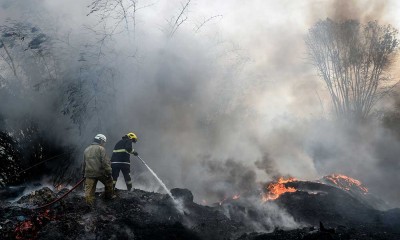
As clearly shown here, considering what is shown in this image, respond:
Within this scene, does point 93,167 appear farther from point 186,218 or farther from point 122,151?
point 186,218

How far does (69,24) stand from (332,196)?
466 inches

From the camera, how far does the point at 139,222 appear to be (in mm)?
7512

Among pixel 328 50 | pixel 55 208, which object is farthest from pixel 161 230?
pixel 328 50

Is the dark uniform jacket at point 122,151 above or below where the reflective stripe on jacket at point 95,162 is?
above

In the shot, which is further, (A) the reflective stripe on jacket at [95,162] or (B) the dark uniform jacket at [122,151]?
(B) the dark uniform jacket at [122,151]

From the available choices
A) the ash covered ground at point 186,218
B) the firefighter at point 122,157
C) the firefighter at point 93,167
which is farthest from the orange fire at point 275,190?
the firefighter at point 93,167

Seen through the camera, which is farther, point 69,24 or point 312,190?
point 69,24

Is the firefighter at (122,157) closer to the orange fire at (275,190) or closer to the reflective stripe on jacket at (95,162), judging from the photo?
the reflective stripe on jacket at (95,162)

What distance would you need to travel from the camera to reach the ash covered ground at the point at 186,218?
6.63 metres

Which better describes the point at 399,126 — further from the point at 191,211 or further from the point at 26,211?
the point at 26,211

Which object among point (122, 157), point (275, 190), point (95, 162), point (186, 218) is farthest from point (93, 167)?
point (275, 190)

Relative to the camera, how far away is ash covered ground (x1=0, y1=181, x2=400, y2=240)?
21.7 feet

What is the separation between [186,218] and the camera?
837cm

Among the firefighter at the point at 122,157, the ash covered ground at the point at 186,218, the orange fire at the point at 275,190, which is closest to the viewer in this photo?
the ash covered ground at the point at 186,218
